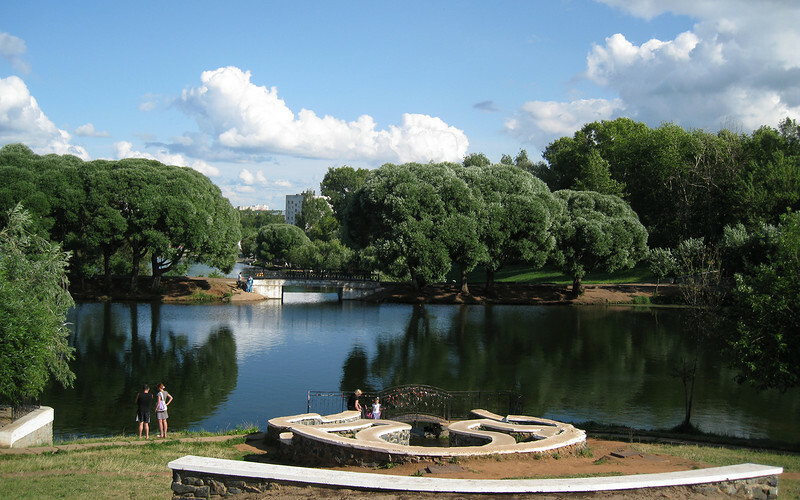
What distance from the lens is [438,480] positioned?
1159 centimetres

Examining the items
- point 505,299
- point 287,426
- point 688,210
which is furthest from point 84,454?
point 688,210

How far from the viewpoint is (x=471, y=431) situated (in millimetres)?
17969

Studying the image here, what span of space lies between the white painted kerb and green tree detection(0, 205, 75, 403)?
10.2 metres

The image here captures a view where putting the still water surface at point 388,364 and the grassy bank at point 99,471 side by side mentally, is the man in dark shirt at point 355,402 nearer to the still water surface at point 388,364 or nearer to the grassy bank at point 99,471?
the still water surface at point 388,364

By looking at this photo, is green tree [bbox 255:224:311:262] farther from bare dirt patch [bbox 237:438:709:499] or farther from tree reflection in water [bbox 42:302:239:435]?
bare dirt patch [bbox 237:438:709:499]

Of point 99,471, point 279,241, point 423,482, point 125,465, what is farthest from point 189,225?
point 423,482

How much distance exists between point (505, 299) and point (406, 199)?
15.8m

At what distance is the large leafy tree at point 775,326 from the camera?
72.3 feet

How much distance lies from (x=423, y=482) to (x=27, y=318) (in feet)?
48.0

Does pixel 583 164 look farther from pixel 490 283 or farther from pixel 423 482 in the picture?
pixel 423 482

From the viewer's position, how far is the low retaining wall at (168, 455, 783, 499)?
37.0 ft

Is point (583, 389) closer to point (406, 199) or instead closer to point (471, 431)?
point (471, 431)

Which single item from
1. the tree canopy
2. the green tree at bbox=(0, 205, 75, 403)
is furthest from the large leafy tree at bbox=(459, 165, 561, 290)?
the green tree at bbox=(0, 205, 75, 403)

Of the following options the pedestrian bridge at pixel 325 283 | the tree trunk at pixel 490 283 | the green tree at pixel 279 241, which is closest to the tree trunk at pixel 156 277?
the pedestrian bridge at pixel 325 283
